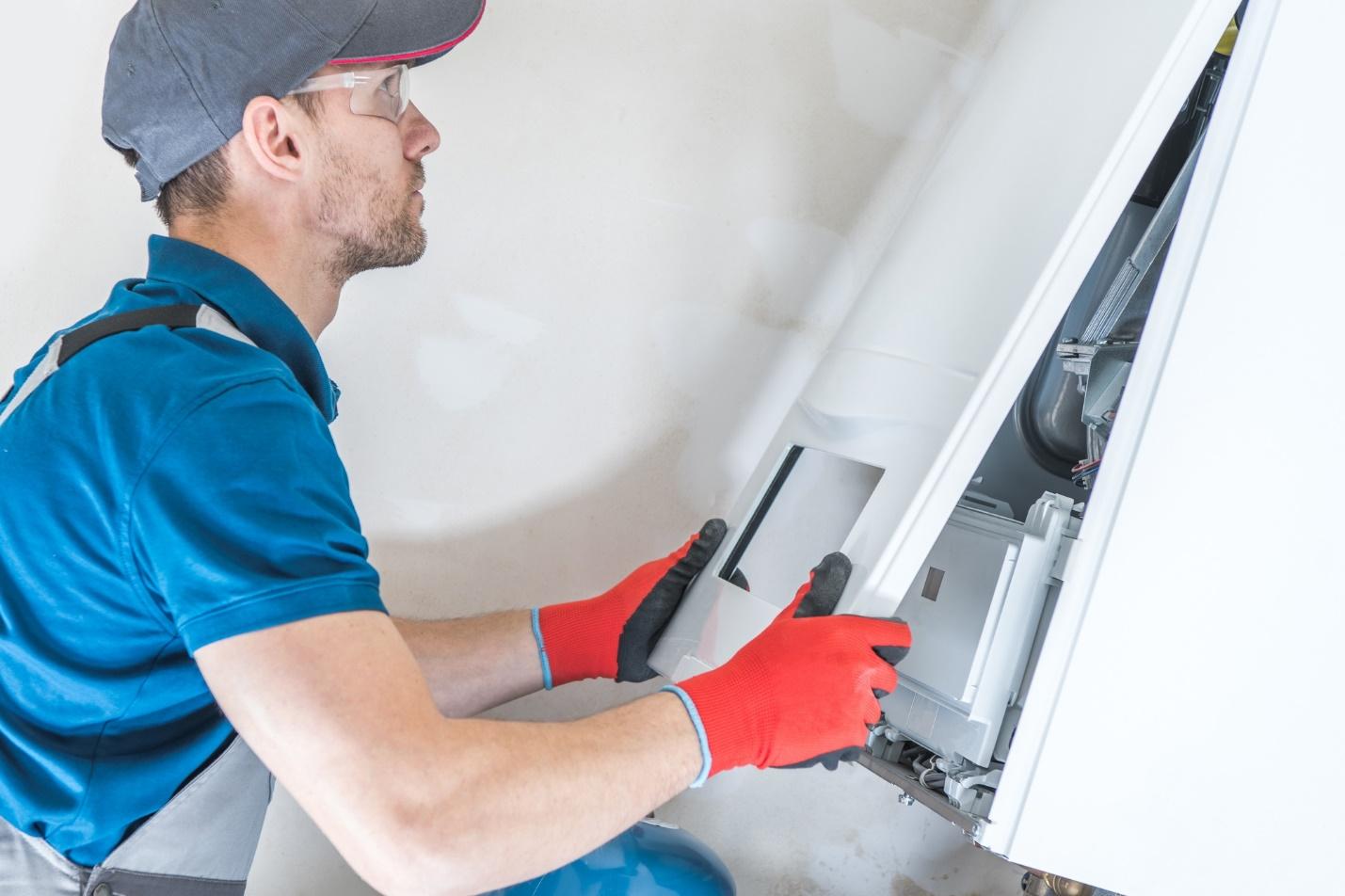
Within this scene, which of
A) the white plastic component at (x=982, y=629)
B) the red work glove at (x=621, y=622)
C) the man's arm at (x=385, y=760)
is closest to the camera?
the man's arm at (x=385, y=760)

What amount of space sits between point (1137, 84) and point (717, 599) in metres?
0.73

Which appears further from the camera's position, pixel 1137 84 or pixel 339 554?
pixel 1137 84

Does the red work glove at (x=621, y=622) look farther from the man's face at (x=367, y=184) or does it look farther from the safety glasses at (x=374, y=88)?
the safety glasses at (x=374, y=88)

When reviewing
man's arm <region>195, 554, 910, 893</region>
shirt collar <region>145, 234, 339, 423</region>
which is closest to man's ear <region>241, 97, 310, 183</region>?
shirt collar <region>145, 234, 339, 423</region>

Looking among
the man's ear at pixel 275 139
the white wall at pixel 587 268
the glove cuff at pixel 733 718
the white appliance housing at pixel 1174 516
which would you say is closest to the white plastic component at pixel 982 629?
the white appliance housing at pixel 1174 516

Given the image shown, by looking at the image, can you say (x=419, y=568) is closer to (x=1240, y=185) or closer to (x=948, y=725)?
(x=948, y=725)

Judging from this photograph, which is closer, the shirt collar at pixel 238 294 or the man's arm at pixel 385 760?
the man's arm at pixel 385 760

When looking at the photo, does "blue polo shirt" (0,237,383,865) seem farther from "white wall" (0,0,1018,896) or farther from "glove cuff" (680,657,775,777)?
"white wall" (0,0,1018,896)

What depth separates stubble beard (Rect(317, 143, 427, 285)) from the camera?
1111 mm

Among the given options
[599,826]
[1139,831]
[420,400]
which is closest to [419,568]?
[420,400]

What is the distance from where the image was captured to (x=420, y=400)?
154 centimetres

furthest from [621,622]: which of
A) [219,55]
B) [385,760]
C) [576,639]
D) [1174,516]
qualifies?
[219,55]

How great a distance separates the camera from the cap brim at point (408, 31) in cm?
106

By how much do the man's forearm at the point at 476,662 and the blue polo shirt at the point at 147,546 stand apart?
38 cm
